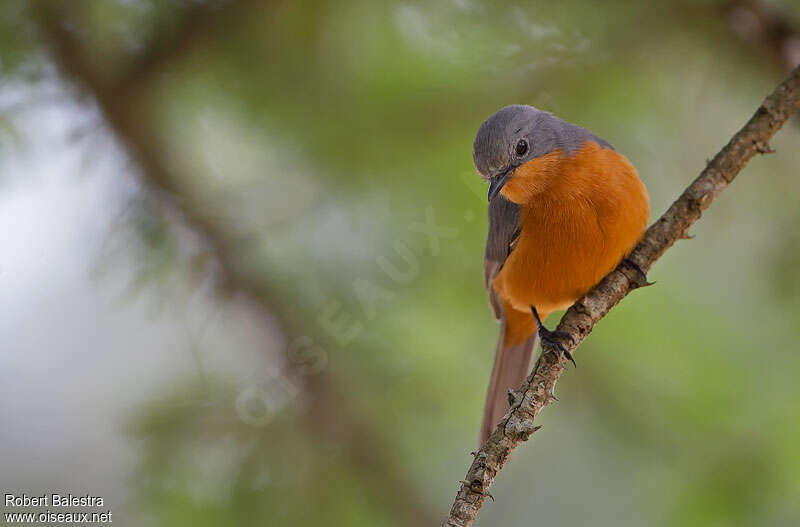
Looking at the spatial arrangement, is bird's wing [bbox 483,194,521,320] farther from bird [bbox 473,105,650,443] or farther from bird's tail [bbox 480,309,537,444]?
bird's tail [bbox 480,309,537,444]

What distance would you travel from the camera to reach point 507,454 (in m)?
1.79

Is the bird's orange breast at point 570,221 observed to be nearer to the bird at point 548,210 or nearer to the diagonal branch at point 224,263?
the bird at point 548,210

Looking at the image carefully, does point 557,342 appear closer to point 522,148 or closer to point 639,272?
point 639,272

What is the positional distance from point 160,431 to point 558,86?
2.12 m

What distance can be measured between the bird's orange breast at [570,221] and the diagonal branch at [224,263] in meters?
0.90

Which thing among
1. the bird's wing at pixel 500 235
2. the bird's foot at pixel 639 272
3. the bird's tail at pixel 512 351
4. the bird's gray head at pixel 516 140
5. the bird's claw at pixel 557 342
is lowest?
the bird's claw at pixel 557 342

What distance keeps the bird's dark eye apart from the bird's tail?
0.80 m

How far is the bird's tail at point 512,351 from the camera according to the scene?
10.5 feet

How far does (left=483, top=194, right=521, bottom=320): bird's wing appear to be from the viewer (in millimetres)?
3055

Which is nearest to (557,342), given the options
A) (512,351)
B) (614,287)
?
(614,287)

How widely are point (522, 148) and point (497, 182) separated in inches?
8.7

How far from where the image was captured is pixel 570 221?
295cm

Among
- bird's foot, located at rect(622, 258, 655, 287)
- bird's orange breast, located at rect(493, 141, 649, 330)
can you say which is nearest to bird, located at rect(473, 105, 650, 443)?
bird's orange breast, located at rect(493, 141, 649, 330)

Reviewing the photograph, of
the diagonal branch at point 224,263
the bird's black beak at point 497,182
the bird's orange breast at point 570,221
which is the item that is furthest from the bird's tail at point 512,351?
the bird's black beak at point 497,182
